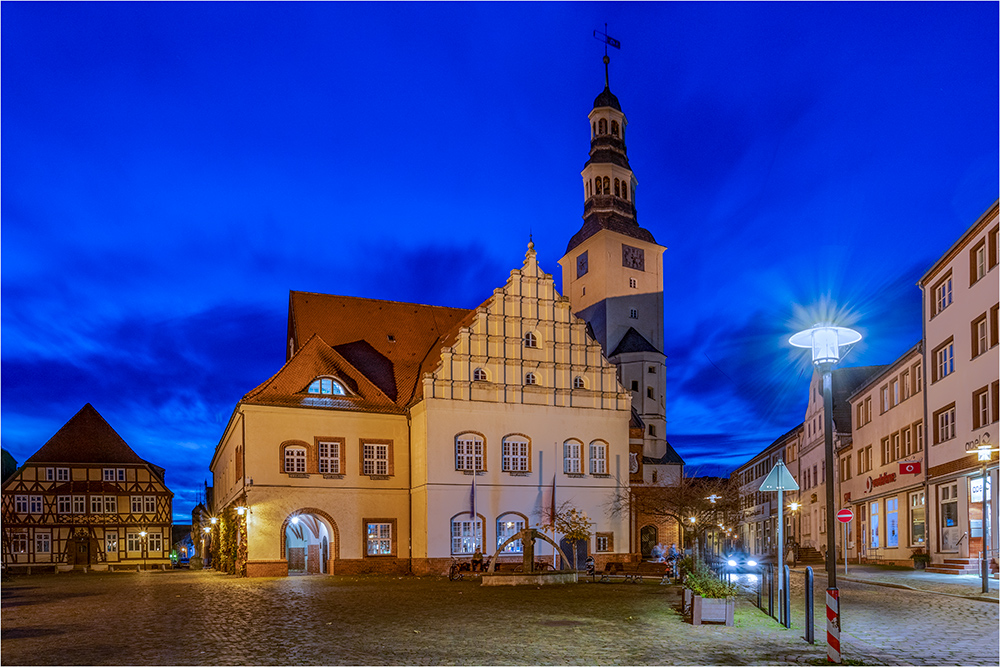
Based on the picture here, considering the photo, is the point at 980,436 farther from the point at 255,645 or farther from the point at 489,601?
the point at 255,645

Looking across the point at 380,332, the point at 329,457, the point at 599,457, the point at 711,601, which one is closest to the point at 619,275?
the point at 380,332

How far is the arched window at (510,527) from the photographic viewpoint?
38.7m

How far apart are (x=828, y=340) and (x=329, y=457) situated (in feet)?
94.9

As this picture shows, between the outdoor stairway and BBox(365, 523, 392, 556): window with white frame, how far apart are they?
71.6 feet

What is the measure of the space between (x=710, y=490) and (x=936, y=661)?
153 ft

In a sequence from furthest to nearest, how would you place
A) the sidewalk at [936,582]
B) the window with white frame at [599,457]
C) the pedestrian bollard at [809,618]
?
the window with white frame at [599,457] → the sidewalk at [936,582] → the pedestrian bollard at [809,618]

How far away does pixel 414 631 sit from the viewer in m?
14.8

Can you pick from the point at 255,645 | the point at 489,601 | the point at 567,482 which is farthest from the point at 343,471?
the point at 255,645

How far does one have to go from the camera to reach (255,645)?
523 inches

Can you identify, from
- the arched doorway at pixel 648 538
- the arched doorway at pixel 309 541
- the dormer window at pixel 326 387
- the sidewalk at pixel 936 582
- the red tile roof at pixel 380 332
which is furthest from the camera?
the arched doorway at pixel 648 538

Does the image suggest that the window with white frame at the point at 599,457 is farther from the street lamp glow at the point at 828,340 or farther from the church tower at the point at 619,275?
the street lamp glow at the point at 828,340

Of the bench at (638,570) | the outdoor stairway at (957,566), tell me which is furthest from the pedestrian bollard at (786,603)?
the outdoor stairway at (957,566)

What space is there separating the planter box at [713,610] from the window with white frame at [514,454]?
23970mm

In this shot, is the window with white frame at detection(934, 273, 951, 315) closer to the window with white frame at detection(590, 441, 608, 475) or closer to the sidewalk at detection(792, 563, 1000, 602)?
the sidewalk at detection(792, 563, 1000, 602)
